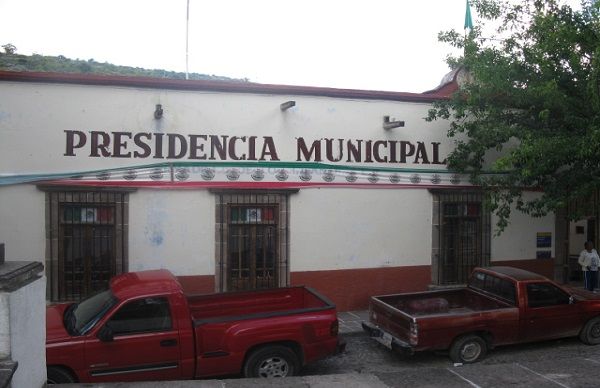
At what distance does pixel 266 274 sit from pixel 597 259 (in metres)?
7.57

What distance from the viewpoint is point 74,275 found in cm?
971

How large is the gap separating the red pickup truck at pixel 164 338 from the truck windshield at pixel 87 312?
0.01m

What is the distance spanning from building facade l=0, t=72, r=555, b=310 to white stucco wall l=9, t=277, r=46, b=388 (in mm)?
6131

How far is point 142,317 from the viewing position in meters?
6.66

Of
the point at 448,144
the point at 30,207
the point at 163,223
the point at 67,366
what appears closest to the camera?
the point at 67,366

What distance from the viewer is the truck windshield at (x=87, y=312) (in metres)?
6.49

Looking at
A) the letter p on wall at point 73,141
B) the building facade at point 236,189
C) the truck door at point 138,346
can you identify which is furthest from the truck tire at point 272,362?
the letter p on wall at point 73,141

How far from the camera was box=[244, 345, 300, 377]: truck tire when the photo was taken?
22.7 feet

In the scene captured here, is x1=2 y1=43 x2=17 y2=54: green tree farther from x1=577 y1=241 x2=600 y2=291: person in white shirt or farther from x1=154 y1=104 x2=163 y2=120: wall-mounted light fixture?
x1=577 y1=241 x2=600 y2=291: person in white shirt

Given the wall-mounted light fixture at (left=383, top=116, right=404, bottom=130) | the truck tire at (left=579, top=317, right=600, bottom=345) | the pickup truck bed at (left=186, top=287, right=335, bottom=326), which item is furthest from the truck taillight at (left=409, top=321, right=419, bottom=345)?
the wall-mounted light fixture at (left=383, top=116, right=404, bottom=130)

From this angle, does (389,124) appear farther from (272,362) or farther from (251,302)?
(272,362)

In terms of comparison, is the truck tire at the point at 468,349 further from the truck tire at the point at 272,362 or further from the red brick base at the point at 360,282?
the red brick base at the point at 360,282

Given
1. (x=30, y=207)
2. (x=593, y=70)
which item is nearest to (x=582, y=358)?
(x=593, y=70)

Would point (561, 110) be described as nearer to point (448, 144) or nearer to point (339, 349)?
point (448, 144)
